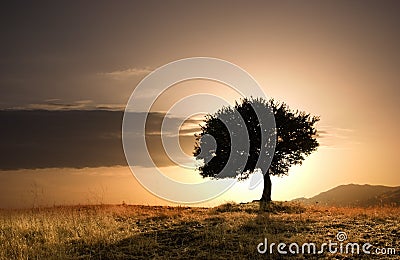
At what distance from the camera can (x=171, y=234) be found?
66.2ft

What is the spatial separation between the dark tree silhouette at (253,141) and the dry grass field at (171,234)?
1284cm

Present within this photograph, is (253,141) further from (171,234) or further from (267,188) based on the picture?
(171,234)

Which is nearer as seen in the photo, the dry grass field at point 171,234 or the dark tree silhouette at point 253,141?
the dry grass field at point 171,234

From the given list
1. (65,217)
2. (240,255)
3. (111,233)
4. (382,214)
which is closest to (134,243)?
(111,233)

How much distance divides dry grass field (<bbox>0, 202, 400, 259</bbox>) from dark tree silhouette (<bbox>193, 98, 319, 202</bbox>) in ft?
42.1

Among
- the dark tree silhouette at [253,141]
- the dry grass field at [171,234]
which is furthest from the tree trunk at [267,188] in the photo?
the dry grass field at [171,234]

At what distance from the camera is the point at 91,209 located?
27.3m

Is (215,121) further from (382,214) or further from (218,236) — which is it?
(218,236)

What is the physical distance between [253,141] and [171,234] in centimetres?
1993

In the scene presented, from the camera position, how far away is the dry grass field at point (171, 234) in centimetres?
1733

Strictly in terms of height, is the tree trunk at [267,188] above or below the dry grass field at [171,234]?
above

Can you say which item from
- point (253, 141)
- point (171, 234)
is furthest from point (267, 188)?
point (171, 234)

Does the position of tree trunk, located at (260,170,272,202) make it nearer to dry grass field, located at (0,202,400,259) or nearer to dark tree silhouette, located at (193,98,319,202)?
dark tree silhouette, located at (193,98,319,202)

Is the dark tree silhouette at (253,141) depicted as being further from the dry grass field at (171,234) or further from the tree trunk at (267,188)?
the dry grass field at (171,234)
